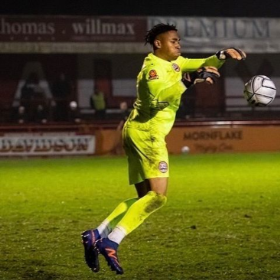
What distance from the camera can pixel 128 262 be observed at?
6566mm

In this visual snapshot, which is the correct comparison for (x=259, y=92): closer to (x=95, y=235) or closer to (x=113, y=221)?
(x=113, y=221)

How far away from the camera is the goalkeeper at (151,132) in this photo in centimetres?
596

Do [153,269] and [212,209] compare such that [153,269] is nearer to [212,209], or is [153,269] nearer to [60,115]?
[212,209]

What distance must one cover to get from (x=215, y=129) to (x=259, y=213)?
1203cm

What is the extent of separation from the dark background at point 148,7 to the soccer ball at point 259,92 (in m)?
22.8

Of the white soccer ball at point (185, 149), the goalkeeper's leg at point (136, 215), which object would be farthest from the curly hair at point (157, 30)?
the white soccer ball at point (185, 149)

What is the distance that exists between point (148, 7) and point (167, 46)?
24586 millimetres

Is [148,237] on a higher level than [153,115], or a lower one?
lower

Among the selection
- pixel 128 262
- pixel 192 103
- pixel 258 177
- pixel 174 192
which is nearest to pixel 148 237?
pixel 128 262

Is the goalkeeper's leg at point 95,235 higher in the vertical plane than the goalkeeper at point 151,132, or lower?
lower

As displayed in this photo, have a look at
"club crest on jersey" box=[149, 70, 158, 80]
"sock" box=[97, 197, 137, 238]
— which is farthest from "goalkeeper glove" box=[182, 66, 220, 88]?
"sock" box=[97, 197, 137, 238]

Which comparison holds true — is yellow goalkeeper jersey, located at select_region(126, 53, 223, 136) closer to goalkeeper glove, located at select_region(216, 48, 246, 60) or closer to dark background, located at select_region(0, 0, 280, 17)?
goalkeeper glove, located at select_region(216, 48, 246, 60)

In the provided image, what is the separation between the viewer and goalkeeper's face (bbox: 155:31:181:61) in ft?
20.7

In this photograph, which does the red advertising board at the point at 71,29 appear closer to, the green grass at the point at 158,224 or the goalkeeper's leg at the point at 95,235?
the green grass at the point at 158,224
